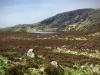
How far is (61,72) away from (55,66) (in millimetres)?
798

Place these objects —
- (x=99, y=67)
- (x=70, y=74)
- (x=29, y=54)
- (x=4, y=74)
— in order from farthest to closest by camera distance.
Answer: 1. (x=29, y=54)
2. (x=99, y=67)
3. (x=70, y=74)
4. (x=4, y=74)

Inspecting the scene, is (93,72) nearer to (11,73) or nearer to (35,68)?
(35,68)

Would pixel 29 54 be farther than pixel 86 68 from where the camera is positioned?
Yes

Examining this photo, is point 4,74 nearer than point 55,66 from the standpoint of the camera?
Yes

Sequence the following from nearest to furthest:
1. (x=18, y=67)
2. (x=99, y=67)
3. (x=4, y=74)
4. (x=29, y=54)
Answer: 1. (x=4, y=74)
2. (x=18, y=67)
3. (x=99, y=67)
4. (x=29, y=54)

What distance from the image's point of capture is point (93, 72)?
54.3ft

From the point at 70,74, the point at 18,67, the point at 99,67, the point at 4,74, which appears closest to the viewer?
the point at 4,74

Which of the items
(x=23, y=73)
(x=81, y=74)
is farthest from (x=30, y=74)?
(x=81, y=74)

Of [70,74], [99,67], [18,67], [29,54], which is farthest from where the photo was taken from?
[29,54]

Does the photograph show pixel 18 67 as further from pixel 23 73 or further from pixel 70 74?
pixel 70 74

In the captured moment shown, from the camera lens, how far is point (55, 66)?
15.3 metres

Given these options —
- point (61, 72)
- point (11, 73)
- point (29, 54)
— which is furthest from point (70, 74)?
point (29, 54)

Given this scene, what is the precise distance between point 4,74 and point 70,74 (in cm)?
638

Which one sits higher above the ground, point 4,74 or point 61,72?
point 4,74
